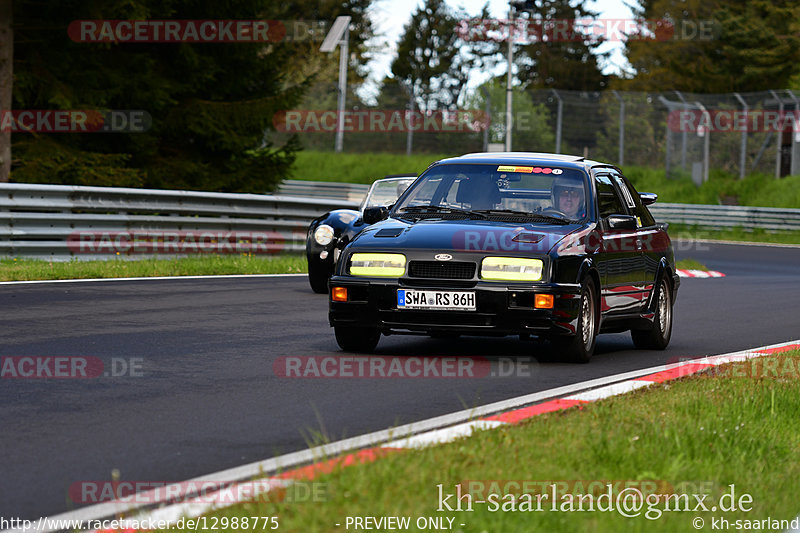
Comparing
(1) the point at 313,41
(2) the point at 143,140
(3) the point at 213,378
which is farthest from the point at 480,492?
(1) the point at 313,41

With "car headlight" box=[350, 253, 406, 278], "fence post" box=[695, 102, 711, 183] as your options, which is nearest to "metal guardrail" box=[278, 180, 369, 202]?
"fence post" box=[695, 102, 711, 183]

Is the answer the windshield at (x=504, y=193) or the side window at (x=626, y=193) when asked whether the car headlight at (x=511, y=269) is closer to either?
the windshield at (x=504, y=193)

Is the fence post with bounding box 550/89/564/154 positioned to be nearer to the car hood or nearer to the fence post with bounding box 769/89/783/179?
the fence post with bounding box 769/89/783/179

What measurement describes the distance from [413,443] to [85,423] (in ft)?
6.08

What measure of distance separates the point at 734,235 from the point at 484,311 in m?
33.6

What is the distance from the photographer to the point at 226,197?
20.6m

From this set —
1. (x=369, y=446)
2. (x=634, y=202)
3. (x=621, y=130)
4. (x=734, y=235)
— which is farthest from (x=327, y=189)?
(x=369, y=446)

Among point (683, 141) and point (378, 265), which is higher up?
point (683, 141)

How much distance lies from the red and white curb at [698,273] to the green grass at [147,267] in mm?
7039

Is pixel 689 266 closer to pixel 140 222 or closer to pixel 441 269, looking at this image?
pixel 140 222

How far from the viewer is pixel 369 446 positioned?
5.97 metres

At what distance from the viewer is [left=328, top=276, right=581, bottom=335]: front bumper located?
9445mm

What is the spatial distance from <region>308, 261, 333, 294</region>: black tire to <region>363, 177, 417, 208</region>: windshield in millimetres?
881

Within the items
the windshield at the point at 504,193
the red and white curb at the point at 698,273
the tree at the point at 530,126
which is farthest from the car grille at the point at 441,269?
the tree at the point at 530,126
